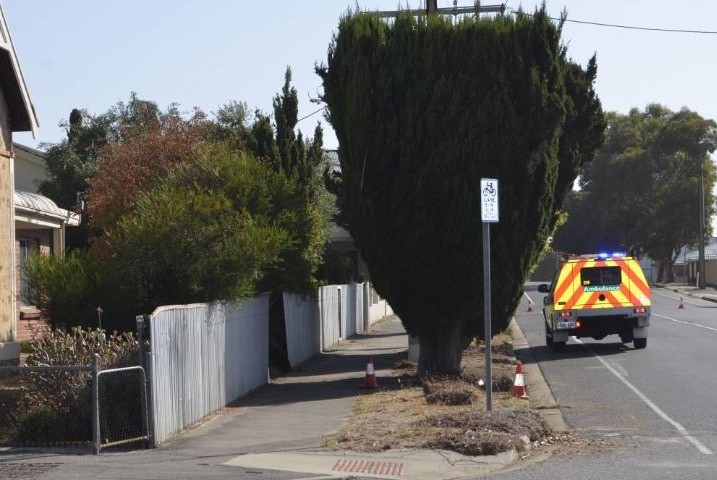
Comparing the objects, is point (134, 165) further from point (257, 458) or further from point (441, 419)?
point (257, 458)

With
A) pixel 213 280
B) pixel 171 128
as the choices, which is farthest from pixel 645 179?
pixel 213 280

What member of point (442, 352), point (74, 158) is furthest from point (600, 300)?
point (74, 158)

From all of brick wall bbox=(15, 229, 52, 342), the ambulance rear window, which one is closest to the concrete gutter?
the ambulance rear window

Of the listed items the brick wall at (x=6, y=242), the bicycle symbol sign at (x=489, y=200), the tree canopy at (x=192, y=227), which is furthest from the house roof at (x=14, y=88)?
the bicycle symbol sign at (x=489, y=200)

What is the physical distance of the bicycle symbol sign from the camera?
41.4ft

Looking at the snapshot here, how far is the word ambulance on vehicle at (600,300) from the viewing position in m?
24.0

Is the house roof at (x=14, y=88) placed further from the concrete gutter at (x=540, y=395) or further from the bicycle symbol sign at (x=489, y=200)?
the concrete gutter at (x=540, y=395)

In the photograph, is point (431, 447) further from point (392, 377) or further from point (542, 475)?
point (392, 377)

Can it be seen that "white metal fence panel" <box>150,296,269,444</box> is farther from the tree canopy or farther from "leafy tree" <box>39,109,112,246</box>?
"leafy tree" <box>39,109,112,246</box>

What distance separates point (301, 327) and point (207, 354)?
357 inches

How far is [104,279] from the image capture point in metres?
14.2

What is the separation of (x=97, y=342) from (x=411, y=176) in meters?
6.84

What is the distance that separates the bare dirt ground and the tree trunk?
1.10 metres

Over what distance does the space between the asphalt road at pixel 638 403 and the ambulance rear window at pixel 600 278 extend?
156cm
